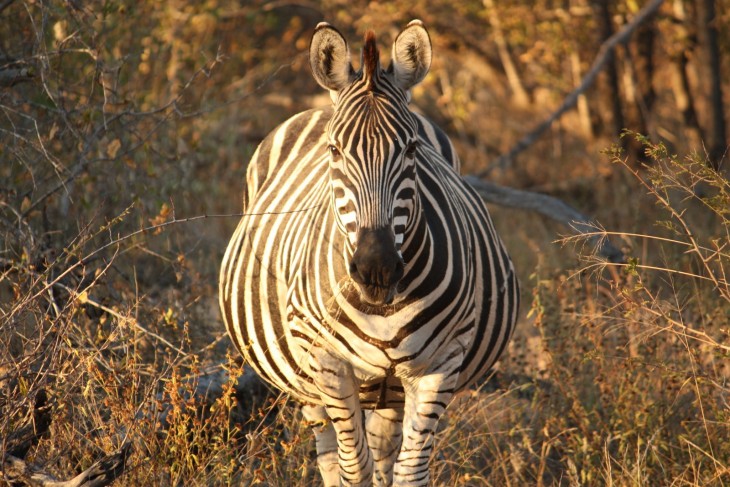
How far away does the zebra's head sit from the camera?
3041 millimetres

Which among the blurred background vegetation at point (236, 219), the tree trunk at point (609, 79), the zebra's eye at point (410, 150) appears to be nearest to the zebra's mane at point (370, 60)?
the zebra's eye at point (410, 150)

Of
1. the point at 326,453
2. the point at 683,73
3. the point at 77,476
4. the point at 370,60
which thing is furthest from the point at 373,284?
the point at 683,73

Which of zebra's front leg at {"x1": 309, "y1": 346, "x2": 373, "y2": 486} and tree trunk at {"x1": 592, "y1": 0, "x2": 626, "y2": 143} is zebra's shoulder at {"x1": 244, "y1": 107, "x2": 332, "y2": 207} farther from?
tree trunk at {"x1": 592, "y1": 0, "x2": 626, "y2": 143}

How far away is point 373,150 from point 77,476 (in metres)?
1.50

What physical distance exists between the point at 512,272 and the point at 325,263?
4.07 feet

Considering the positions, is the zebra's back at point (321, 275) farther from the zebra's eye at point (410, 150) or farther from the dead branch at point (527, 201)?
the dead branch at point (527, 201)

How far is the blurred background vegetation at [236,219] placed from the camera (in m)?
3.76

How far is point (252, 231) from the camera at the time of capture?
436 cm

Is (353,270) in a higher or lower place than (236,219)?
higher

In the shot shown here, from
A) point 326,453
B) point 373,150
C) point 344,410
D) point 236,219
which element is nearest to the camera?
point 373,150

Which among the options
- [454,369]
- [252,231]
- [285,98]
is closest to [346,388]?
[454,369]

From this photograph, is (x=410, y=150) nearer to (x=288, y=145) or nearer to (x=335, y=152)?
(x=335, y=152)

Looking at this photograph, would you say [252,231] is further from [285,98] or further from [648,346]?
[285,98]

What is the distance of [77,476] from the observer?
3.32 meters
